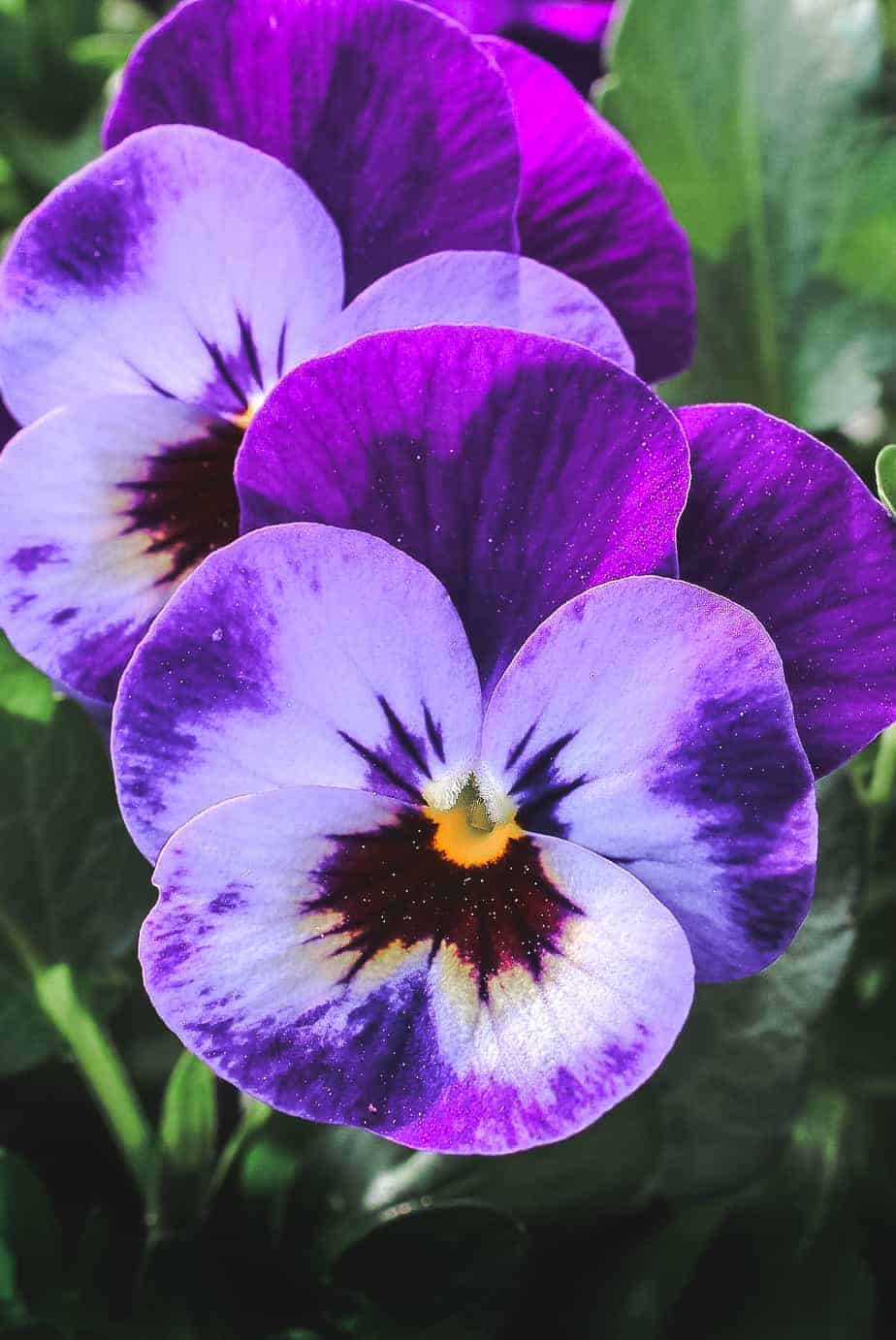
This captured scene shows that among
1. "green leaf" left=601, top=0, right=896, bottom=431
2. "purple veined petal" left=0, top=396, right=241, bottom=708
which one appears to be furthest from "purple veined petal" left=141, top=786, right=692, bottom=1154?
"green leaf" left=601, top=0, right=896, bottom=431

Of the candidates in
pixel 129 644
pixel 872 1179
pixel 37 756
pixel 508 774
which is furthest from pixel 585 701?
pixel 872 1179

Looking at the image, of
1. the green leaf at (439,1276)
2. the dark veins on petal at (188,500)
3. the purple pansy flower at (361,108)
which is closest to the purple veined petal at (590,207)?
the purple pansy flower at (361,108)

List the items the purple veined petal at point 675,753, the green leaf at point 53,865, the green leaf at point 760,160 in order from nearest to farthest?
the purple veined petal at point 675,753 < the green leaf at point 53,865 < the green leaf at point 760,160

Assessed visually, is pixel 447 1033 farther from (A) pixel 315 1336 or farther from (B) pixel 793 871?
(A) pixel 315 1336

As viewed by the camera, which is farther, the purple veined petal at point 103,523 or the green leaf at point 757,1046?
the green leaf at point 757,1046

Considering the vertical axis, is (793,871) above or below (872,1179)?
above

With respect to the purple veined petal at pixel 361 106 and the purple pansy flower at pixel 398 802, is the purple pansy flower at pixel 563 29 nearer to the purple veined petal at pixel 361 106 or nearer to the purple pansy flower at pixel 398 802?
the purple veined petal at pixel 361 106

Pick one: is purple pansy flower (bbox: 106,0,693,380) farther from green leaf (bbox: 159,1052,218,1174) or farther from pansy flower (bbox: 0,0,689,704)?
green leaf (bbox: 159,1052,218,1174)
